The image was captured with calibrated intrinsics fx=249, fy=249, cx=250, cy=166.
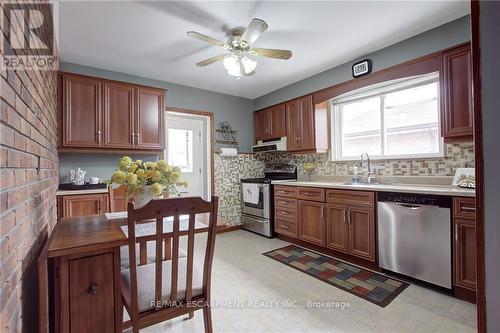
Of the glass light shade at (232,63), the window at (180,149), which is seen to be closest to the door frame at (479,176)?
the glass light shade at (232,63)

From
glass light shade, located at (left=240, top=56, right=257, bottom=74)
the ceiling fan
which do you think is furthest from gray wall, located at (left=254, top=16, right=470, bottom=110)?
glass light shade, located at (left=240, top=56, right=257, bottom=74)

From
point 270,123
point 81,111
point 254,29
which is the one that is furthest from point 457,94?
point 81,111

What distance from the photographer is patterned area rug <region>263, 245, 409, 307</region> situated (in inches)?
86.2

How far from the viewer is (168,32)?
98.8 inches

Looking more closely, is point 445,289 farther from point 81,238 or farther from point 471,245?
point 81,238

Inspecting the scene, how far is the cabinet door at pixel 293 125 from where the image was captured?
3967 millimetres

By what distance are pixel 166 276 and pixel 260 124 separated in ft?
12.1

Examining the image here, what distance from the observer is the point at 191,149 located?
4379 mm

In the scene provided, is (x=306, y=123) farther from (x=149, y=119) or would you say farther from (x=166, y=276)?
(x=166, y=276)

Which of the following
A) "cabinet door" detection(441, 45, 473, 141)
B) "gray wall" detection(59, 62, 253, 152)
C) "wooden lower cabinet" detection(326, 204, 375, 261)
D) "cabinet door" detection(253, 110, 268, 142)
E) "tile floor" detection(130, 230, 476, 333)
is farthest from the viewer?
"cabinet door" detection(253, 110, 268, 142)

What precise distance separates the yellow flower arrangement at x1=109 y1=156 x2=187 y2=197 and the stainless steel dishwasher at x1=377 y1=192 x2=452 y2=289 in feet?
6.87

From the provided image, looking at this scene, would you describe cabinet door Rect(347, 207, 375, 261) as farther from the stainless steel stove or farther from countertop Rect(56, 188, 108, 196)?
countertop Rect(56, 188, 108, 196)

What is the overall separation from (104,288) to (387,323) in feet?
6.10

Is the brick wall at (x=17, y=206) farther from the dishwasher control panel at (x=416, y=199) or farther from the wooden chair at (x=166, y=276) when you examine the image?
the dishwasher control panel at (x=416, y=199)
